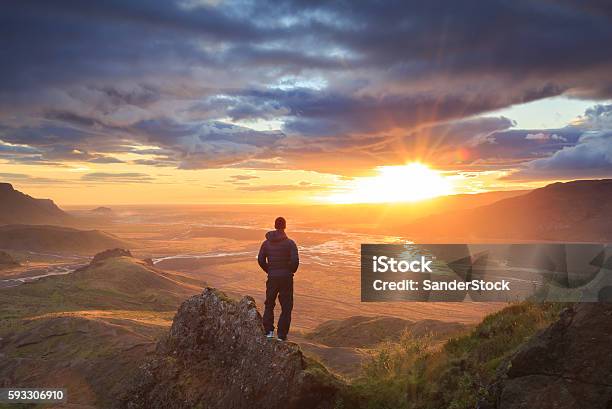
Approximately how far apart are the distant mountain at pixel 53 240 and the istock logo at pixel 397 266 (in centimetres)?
16445

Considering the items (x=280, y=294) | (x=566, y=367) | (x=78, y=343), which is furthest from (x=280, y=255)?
(x=78, y=343)

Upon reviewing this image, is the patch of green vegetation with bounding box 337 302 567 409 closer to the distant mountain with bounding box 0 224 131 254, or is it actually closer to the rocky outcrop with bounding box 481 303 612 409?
the rocky outcrop with bounding box 481 303 612 409

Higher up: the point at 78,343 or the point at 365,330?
the point at 78,343

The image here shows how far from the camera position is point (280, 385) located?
414 inches

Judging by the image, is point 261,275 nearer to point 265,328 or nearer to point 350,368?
point 350,368

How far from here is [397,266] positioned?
44.0 feet

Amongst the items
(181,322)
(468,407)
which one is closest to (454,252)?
(468,407)

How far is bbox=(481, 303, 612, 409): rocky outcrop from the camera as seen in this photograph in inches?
299

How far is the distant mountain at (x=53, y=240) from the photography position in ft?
525

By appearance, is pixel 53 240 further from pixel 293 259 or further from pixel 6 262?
pixel 293 259

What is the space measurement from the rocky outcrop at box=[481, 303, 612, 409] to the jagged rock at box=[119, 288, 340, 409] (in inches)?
160
